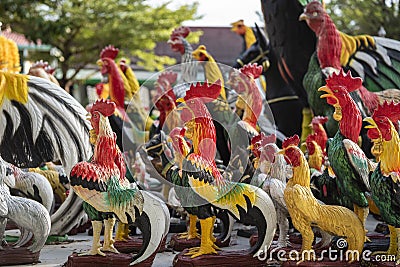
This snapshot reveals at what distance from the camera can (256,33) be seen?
285 inches

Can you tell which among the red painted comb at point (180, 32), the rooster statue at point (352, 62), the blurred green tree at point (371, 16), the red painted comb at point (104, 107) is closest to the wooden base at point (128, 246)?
the red painted comb at point (104, 107)

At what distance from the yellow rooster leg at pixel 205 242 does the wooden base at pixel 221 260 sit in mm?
41

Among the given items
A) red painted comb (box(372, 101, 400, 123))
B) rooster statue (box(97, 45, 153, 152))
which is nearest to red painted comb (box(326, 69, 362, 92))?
red painted comb (box(372, 101, 400, 123))

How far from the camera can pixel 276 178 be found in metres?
4.14

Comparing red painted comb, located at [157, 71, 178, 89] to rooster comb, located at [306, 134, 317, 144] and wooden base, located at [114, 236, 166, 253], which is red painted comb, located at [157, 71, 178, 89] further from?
wooden base, located at [114, 236, 166, 253]

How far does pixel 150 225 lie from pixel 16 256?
957mm

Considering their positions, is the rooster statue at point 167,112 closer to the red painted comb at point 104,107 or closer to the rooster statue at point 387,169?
the red painted comb at point 104,107

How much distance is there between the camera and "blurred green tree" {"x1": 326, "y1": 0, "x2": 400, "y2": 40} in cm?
1354

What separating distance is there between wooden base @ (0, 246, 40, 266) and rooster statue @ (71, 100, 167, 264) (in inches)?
→ 19.5

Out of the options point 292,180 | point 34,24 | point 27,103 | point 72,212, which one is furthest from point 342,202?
point 34,24

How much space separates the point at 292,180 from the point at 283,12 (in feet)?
9.68

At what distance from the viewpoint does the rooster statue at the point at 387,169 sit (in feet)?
11.2

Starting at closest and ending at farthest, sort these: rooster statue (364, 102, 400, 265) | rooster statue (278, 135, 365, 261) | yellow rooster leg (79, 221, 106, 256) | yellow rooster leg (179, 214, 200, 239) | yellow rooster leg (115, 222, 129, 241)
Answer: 1. rooster statue (364, 102, 400, 265)
2. rooster statue (278, 135, 365, 261)
3. yellow rooster leg (79, 221, 106, 256)
4. yellow rooster leg (115, 222, 129, 241)
5. yellow rooster leg (179, 214, 200, 239)

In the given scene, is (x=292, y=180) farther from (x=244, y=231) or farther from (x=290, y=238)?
(x=244, y=231)
